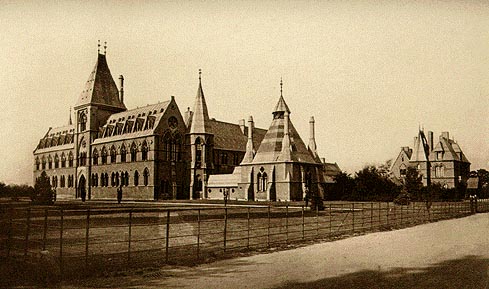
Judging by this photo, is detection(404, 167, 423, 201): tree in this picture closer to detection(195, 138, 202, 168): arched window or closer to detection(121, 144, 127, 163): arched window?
detection(195, 138, 202, 168): arched window

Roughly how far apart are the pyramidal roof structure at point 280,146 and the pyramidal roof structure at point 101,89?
25.4 m

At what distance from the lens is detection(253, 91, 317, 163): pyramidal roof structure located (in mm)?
56594

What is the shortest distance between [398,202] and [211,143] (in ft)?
123

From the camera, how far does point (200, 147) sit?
6638 cm

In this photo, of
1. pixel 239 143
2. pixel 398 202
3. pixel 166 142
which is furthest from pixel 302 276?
pixel 239 143

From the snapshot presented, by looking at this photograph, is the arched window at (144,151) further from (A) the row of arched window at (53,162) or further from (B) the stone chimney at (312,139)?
(B) the stone chimney at (312,139)

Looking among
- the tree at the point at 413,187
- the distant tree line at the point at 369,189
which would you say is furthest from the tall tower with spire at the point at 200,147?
the tree at the point at 413,187

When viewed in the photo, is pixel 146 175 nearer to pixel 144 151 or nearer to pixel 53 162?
pixel 144 151

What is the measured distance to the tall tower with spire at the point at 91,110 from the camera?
64312 mm

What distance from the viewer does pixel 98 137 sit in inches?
2744

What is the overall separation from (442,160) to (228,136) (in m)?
38.6

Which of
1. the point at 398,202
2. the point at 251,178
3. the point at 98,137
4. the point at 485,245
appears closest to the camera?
the point at 485,245

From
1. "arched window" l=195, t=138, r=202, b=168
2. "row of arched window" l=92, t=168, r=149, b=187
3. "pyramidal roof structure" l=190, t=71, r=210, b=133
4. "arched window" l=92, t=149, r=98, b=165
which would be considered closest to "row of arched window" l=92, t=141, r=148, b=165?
"arched window" l=92, t=149, r=98, b=165

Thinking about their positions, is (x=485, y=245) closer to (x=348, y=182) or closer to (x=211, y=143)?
(x=348, y=182)
